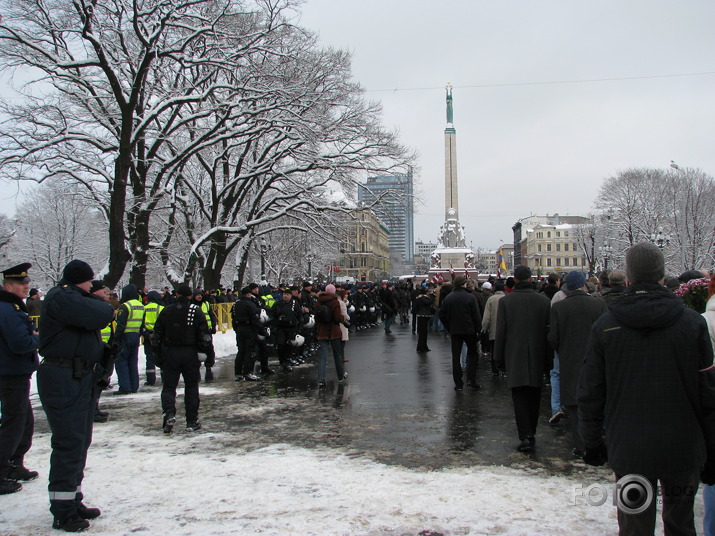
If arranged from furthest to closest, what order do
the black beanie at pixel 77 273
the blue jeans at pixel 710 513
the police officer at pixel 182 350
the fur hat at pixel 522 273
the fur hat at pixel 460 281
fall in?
the fur hat at pixel 460 281
the police officer at pixel 182 350
the fur hat at pixel 522 273
the black beanie at pixel 77 273
the blue jeans at pixel 710 513

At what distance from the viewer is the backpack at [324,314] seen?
11.4m

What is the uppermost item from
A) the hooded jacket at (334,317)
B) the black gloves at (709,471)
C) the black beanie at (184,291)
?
the black beanie at (184,291)

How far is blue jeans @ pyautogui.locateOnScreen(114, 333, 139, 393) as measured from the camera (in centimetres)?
1053

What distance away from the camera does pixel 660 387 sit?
3.14 meters

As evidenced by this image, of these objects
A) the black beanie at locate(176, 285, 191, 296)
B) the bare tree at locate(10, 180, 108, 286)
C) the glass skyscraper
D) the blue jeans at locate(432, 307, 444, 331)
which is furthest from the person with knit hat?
the bare tree at locate(10, 180, 108, 286)

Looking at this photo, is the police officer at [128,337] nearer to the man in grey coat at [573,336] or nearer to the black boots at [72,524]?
the black boots at [72,524]

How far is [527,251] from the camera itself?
142 meters

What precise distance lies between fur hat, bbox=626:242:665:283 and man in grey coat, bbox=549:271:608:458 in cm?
291

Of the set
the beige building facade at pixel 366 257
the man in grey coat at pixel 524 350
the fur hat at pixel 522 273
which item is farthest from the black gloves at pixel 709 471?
the beige building facade at pixel 366 257

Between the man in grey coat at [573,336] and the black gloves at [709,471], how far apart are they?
2900 millimetres

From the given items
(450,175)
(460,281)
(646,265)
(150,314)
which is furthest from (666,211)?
(646,265)

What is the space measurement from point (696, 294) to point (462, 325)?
140 inches

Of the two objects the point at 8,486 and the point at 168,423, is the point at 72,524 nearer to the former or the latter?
the point at 8,486

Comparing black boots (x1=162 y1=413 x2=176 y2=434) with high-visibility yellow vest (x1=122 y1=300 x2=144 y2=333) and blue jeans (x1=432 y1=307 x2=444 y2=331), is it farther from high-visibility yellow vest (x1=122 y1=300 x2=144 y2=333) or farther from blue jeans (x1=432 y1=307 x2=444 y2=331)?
blue jeans (x1=432 y1=307 x2=444 y2=331)
